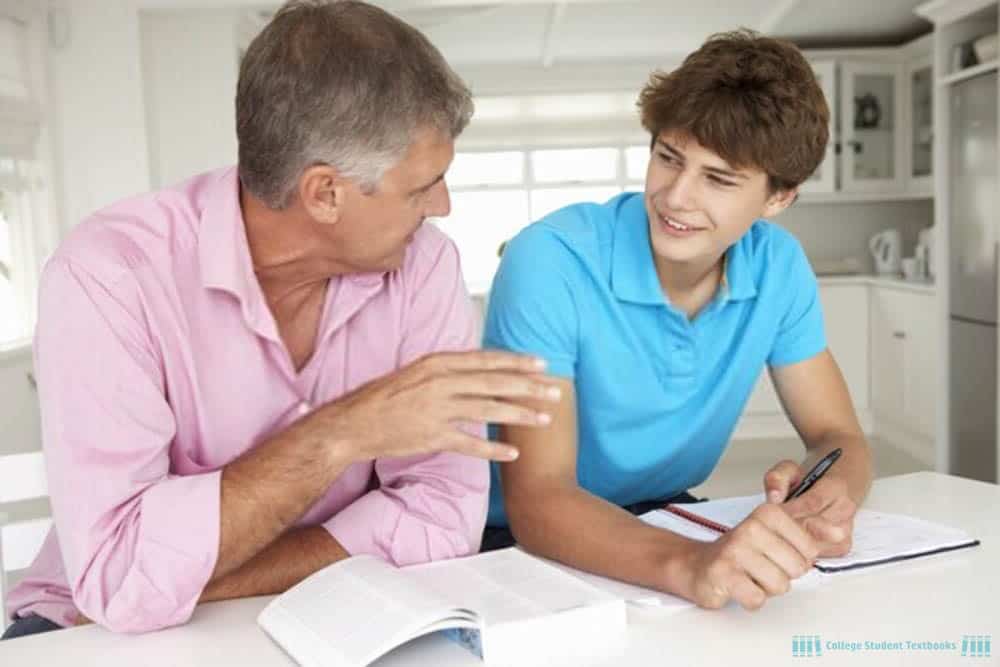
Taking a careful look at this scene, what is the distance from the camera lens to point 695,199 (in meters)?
1.73

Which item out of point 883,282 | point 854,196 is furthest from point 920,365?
point 854,196

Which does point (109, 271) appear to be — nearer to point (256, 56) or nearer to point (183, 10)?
point (256, 56)

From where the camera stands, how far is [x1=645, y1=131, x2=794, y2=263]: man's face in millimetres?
1728

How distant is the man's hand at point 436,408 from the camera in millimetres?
1146

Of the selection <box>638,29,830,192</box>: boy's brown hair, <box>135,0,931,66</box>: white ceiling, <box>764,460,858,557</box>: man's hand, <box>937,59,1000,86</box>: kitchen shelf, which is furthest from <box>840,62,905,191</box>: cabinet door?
<box>764,460,858,557</box>: man's hand

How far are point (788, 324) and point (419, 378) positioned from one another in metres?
0.98

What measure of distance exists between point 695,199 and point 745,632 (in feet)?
2.64

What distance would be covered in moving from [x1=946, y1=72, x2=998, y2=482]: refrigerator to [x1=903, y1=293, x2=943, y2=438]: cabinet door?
0.96ft

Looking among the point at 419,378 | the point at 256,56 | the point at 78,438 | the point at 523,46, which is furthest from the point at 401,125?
the point at 523,46

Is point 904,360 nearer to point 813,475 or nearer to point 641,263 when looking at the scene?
point 641,263

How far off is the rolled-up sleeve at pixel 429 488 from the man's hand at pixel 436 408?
0.18 m

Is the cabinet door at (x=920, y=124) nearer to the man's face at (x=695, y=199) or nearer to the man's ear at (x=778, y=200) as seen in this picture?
the man's ear at (x=778, y=200)

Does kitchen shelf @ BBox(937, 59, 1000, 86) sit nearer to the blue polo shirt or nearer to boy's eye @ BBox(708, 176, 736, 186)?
the blue polo shirt

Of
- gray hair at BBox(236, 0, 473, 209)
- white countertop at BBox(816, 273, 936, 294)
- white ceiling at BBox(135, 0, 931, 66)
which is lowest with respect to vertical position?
white countertop at BBox(816, 273, 936, 294)
